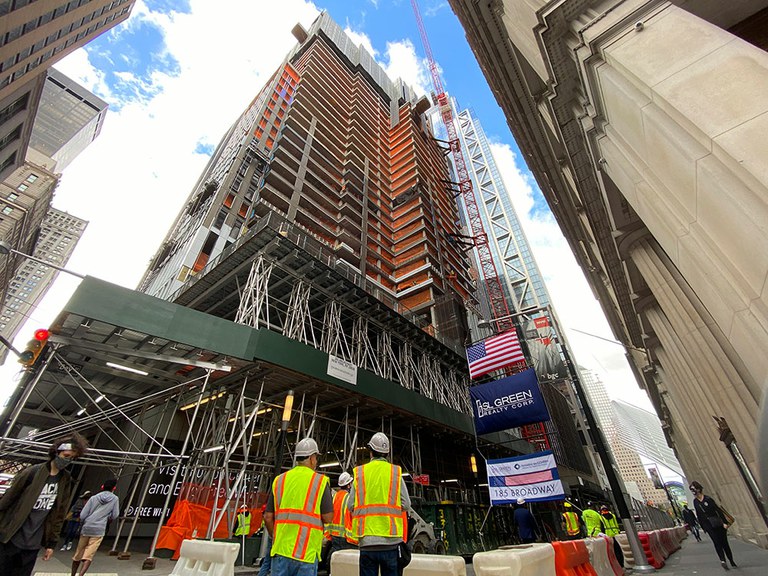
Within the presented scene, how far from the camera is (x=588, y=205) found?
383 inches

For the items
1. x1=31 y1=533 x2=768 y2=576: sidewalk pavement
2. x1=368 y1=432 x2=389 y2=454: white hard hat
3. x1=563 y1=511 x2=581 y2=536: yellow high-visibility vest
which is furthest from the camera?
x1=563 y1=511 x2=581 y2=536: yellow high-visibility vest

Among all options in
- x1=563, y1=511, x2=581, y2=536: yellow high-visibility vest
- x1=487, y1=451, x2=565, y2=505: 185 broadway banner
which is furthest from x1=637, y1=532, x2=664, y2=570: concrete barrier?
x1=487, y1=451, x2=565, y2=505: 185 broadway banner

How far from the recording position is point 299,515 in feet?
10.2

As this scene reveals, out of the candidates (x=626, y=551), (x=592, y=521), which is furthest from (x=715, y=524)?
(x=626, y=551)

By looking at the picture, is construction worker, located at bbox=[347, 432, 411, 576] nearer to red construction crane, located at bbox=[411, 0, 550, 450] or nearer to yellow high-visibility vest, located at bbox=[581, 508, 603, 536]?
yellow high-visibility vest, located at bbox=[581, 508, 603, 536]

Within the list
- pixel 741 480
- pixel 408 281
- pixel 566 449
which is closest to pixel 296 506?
pixel 741 480

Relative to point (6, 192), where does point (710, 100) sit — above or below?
below

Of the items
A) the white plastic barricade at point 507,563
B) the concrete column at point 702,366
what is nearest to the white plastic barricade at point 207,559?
the white plastic barricade at point 507,563

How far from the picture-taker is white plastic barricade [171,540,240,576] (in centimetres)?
380

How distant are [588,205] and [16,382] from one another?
15885mm

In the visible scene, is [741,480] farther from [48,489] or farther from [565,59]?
[48,489]

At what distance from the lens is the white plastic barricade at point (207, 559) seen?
3.80 meters

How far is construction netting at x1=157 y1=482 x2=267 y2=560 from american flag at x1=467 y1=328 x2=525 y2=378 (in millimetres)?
8324

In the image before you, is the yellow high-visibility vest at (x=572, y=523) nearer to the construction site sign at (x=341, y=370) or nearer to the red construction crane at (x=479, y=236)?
the construction site sign at (x=341, y=370)
